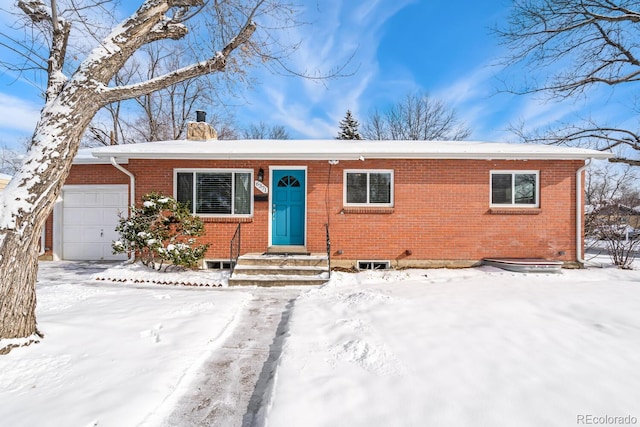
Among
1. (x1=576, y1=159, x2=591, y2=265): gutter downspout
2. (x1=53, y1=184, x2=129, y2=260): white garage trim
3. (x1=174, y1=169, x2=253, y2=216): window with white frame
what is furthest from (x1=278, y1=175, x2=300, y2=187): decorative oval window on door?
(x1=576, y1=159, x2=591, y2=265): gutter downspout

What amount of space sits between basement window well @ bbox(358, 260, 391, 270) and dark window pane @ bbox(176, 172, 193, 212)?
16.3 feet

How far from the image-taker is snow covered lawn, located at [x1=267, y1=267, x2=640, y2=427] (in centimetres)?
227

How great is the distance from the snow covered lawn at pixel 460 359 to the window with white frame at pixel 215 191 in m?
3.69

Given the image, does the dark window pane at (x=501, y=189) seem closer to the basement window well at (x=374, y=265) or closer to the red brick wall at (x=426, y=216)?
the red brick wall at (x=426, y=216)

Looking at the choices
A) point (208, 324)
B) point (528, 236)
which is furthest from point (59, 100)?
point (528, 236)

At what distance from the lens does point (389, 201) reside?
7.58m

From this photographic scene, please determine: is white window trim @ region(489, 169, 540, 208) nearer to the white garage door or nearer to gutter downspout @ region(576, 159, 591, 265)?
gutter downspout @ region(576, 159, 591, 265)

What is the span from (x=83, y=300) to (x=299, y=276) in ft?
12.9

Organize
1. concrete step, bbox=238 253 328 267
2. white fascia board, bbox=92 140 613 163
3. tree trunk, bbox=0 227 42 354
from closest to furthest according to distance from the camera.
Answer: tree trunk, bbox=0 227 42 354
concrete step, bbox=238 253 328 267
white fascia board, bbox=92 140 613 163

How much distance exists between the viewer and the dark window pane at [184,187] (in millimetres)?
7613

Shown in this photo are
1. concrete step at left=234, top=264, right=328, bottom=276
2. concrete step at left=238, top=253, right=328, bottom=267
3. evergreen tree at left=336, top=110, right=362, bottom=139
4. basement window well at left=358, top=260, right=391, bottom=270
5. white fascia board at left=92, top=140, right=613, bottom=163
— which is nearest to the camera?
concrete step at left=234, top=264, right=328, bottom=276

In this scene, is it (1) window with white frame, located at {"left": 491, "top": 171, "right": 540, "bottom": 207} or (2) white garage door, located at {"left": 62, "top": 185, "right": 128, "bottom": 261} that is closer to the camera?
(1) window with white frame, located at {"left": 491, "top": 171, "right": 540, "bottom": 207}

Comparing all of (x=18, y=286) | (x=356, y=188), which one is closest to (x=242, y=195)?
(x=356, y=188)

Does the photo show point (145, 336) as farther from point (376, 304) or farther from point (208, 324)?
point (376, 304)
